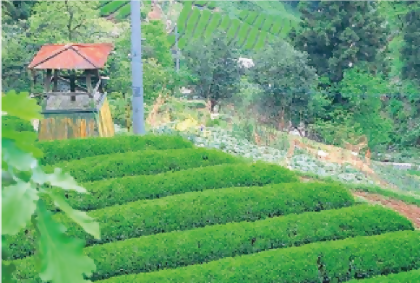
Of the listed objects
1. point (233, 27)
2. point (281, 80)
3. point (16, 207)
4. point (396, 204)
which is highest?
point (16, 207)

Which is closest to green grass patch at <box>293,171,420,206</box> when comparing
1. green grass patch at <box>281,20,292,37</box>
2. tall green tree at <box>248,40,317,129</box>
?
tall green tree at <box>248,40,317,129</box>

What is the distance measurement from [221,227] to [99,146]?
257 centimetres

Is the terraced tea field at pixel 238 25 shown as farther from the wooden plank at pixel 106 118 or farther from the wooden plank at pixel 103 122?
the wooden plank at pixel 103 122

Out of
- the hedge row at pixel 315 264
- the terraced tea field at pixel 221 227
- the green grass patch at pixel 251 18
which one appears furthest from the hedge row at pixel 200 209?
A: the green grass patch at pixel 251 18

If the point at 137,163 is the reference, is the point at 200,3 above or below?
above

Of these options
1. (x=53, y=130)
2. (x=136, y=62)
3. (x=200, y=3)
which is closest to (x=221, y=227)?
(x=136, y=62)

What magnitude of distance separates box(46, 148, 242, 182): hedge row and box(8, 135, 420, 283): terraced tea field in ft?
0.04

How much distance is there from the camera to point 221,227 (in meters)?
5.55

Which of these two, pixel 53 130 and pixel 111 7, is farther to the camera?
pixel 111 7

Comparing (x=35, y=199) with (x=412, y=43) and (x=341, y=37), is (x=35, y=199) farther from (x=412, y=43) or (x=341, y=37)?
Result: (x=412, y=43)

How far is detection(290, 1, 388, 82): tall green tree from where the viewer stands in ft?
61.3

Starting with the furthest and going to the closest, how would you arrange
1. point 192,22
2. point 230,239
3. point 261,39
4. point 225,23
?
point 261,39 → point 225,23 → point 192,22 → point 230,239

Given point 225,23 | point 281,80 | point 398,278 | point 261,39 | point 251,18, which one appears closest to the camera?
point 398,278

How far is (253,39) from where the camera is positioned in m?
30.3
